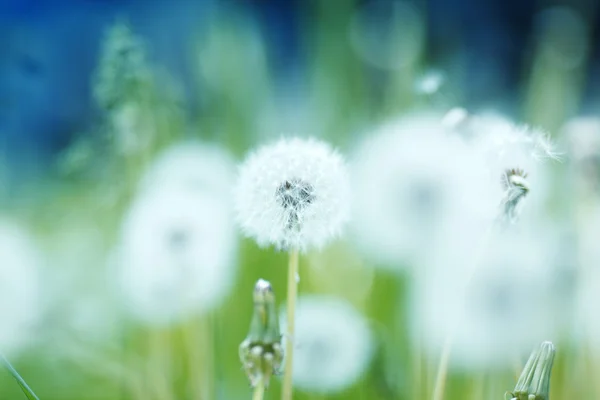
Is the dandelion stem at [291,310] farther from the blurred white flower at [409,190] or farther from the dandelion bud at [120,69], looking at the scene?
the dandelion bud at [120,69]

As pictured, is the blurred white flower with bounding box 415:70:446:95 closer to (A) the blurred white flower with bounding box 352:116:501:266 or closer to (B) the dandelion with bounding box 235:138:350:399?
(A) the blurred white flower with bounding box 352:116:501:266

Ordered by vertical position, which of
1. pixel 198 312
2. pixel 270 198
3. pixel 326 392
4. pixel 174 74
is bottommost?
pixel 326 392

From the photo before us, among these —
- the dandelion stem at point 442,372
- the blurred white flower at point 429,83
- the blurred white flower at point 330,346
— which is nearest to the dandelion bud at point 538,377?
the dandelion stem at point 442,372

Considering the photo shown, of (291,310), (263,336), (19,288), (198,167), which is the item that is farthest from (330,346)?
(19,288)

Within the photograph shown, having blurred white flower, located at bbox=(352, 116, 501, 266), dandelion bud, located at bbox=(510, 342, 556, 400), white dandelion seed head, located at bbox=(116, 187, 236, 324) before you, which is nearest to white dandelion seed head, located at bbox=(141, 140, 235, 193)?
white dandelion seed head, located at bbox=(116, 187, 236, 324)

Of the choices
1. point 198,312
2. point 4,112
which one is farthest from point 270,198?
point 4,112

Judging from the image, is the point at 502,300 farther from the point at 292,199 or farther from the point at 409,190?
the point at 292,199

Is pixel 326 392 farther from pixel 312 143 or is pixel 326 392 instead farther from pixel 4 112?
pixel 4 112
